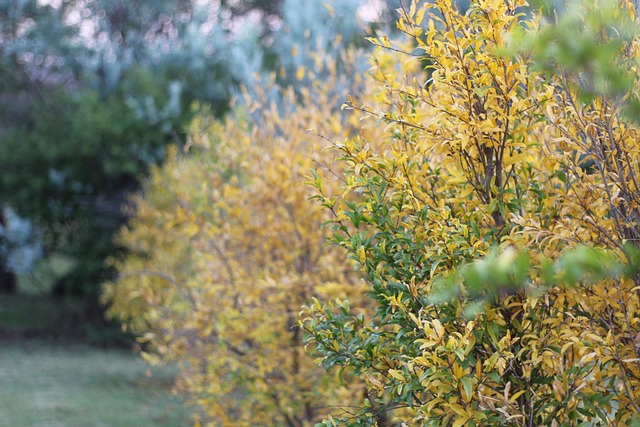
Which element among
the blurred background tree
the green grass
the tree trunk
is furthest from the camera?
the tree trunk

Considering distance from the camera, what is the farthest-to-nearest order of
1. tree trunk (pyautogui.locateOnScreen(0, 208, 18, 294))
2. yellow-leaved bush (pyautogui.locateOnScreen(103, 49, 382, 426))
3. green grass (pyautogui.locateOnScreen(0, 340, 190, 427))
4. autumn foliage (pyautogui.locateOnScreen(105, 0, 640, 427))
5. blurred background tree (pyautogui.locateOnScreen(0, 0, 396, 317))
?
tree trunk (pyautogui.locateOnScreen(0, 208, 18, 294)) < blurred background tree (pyautogui.locateOnScreen(0, 0, 396, 317)) < green grass (pyautogui.locateOnScreen(0, 340, 190, 427)) < yellow-leaved bush (pyautogui.locateOnScreen(103, 49, 382, 426)) < autumn foliage (pyautogui.locateOnScreen(105, 0, 640, 427))

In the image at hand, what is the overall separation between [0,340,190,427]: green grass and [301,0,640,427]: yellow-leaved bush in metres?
5.21

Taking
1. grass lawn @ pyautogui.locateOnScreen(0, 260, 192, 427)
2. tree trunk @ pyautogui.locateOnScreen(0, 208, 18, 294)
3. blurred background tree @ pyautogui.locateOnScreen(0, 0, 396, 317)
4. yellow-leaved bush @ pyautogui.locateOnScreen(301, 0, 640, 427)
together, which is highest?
yellow-leaved bush @ pyautogui.locateOnScreen(301, 0, 640, 427)

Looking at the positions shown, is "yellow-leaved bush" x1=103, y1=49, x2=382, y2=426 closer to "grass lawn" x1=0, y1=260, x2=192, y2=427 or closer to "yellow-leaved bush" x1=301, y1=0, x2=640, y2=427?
"grass lawn" x1=0, y1=260, x2=192, y2=427

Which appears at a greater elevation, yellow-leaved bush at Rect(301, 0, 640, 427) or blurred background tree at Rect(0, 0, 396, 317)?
yellow-leaved bush at Rect(301, 0, 640, 427)

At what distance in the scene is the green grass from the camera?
9.08 m

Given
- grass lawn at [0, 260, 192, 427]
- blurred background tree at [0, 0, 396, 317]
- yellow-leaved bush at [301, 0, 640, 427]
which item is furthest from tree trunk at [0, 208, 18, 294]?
yellow-leaved bush at [301, 0, 640, 427]

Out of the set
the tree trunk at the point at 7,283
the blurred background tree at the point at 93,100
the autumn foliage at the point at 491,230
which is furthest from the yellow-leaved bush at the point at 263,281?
the tree trunk at the point at 7,283

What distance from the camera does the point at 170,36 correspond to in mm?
15258

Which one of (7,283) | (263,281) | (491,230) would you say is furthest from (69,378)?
(491,230)

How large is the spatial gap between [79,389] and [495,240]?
9.62 m

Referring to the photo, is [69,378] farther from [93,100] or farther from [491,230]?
[491,230]

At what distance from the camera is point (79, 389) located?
10.8 m

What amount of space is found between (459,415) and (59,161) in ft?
40.3
